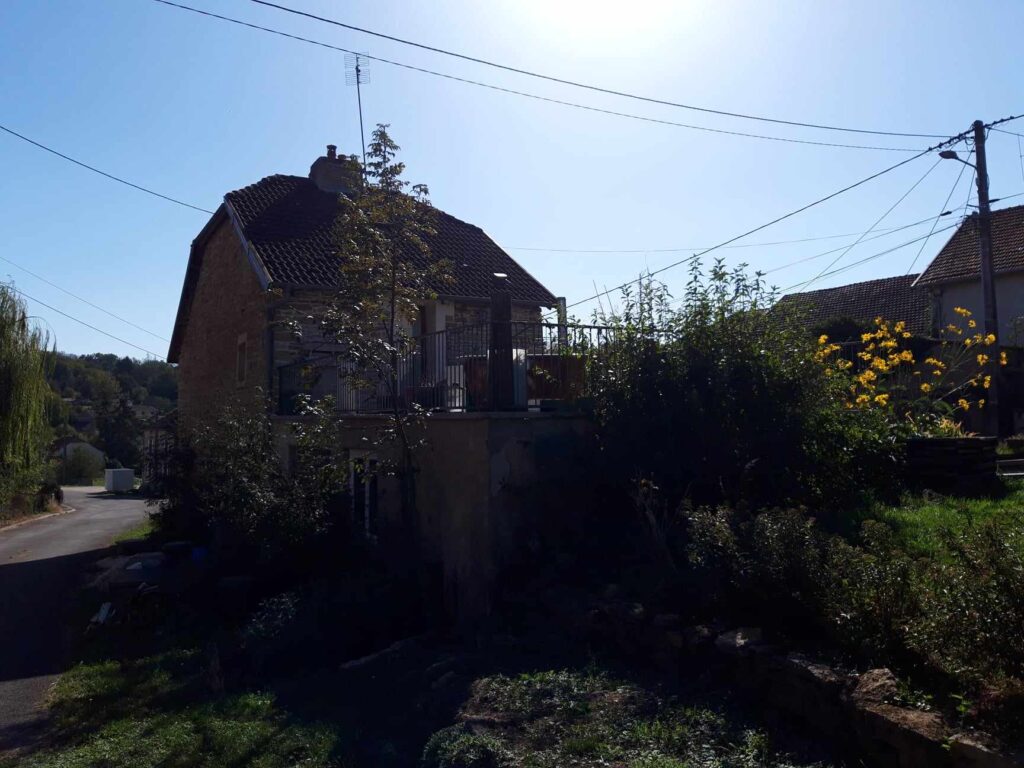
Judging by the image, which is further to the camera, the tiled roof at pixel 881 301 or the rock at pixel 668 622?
the tiled roof at pixel 881 301

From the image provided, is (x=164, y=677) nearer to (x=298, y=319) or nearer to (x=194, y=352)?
(x=298, y=319)

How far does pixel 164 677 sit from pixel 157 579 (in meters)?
4.47

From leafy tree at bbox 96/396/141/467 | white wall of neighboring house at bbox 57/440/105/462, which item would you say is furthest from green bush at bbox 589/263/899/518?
leafy tree at bbox 96/396/141/467

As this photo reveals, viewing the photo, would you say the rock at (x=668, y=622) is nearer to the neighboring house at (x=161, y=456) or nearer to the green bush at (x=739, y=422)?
the green bush at (x=739, y=422)

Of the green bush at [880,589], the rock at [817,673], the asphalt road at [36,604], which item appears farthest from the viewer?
the asphalt road at [36,604]

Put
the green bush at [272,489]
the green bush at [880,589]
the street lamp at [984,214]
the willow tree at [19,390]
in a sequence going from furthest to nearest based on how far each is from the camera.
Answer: the willow tree at [19,390]
the street lamp at [984,214]
the green bush at [272,489]
the green bush at [880,589]

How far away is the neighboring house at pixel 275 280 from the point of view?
1647 cm

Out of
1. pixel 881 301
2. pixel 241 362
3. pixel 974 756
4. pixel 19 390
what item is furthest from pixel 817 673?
pixel 881 301

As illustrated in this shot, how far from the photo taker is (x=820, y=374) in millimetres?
8383

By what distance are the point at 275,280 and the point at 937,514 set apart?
1235 cm

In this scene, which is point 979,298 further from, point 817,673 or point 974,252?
point 817,673

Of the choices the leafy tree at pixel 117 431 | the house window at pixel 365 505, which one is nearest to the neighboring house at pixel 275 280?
the house window at pixel 365 505

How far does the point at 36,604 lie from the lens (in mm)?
13570

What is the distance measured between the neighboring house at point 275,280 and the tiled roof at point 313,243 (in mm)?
25
